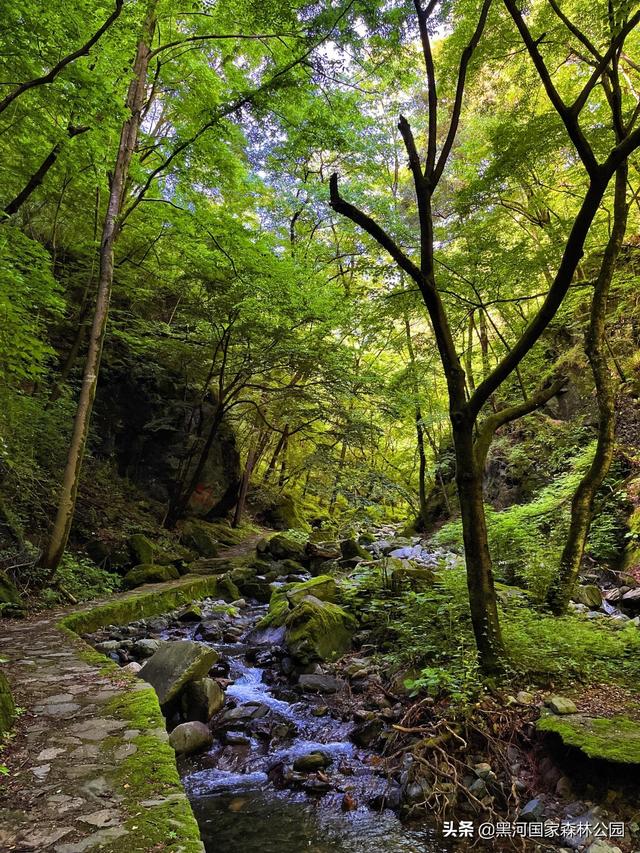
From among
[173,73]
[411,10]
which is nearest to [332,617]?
[411,10]

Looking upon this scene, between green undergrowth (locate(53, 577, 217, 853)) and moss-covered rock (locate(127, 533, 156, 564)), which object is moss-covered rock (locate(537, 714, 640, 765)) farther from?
moss-covered rock (locate(127, 533, 156, 564))

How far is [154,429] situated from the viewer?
45.7ft

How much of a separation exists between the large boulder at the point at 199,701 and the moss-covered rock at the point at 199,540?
8.45 metres

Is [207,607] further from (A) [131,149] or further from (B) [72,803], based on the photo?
(A) [131,149]

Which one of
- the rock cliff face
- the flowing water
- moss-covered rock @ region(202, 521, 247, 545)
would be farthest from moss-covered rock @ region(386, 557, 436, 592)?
moss-covered rock @ region(202, 521, 247, 545)

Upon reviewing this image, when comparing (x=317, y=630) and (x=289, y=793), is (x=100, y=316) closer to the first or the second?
(x=317, y=630)

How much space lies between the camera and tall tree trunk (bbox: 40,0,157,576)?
7359 millimetres

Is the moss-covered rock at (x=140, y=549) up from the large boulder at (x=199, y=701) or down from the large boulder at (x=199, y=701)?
up

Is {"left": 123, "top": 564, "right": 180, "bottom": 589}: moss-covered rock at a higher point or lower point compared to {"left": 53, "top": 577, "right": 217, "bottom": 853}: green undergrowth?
lower

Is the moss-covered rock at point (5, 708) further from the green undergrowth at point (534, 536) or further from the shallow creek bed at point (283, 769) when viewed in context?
the green undergrowth at point (534, 536)

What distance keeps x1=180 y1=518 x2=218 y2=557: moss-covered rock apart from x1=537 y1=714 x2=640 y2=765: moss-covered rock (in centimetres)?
1057

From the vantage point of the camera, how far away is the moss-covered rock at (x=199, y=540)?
12969mm

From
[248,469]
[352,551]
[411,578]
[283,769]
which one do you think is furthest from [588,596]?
[248,469]

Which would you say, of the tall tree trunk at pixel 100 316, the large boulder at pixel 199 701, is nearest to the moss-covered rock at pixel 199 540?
the tall tree trunk at pixel 100 316
